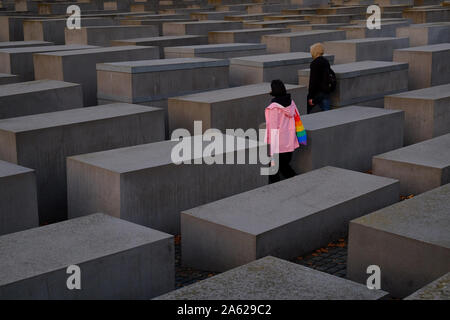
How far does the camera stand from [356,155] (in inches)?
390

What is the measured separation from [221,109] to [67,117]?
2310 millimetres

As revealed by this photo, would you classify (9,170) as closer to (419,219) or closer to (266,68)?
(419,219)

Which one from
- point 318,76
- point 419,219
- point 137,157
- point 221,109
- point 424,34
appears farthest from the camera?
point 424,34

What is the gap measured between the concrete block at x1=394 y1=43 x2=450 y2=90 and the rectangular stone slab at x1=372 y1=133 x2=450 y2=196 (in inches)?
177

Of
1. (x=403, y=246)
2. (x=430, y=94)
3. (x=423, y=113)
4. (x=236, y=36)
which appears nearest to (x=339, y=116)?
(x=423, y=113)

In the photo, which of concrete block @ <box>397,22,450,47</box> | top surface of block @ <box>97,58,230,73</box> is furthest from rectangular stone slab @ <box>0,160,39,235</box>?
concrete block @ <box>397,22,450,47</box>

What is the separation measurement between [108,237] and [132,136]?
3634 mm

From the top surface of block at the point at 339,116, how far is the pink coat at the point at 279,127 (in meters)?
0.64

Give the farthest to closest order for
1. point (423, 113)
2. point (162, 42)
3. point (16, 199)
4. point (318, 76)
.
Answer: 1. point (162, 42)
2. point (423, 113)
3. point (318, 76)
4. point (16, 199)

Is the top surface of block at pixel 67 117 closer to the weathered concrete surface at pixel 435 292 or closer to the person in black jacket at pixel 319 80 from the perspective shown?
the person in black jacket at pixel 319 80

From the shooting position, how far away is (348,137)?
31.7ft

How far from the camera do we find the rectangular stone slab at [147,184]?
7.16 meters

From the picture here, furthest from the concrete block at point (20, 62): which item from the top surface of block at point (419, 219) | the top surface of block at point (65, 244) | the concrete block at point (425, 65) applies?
the top surface of block at point (419, 219)

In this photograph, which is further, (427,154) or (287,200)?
(427,154)
